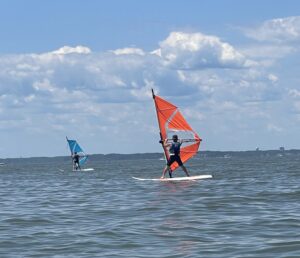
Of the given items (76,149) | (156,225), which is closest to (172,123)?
(156,225)

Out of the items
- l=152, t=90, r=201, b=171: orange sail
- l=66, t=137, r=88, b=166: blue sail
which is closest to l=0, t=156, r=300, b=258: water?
l=152, t=90, r=201, b=171: orange sail

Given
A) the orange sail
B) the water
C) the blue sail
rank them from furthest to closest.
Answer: the blue sail
the orange sail
the water

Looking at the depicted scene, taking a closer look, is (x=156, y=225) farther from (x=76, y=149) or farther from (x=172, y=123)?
(x=76, y=149)

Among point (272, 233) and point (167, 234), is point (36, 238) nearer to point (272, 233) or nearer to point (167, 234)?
point (167, 234)

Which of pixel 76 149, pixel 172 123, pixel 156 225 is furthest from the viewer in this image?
pixel 76 149

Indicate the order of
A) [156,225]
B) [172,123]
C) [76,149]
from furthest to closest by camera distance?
[76,149] → [172,123] → [156,225]

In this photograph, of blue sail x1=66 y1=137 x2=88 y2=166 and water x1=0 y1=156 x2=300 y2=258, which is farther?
blue sail x1=66 y1=137 x2=88 y2=166

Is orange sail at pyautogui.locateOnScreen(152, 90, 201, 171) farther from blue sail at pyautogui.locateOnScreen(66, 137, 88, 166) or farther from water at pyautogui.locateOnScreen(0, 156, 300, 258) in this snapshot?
blue sail at pyautogui.locateOnScreen(66, 137, 88, 166)

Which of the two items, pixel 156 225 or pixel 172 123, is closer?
pixel 156 225

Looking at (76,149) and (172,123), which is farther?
(76,149)

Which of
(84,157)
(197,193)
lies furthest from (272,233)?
(84,157)

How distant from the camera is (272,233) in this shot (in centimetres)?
1455

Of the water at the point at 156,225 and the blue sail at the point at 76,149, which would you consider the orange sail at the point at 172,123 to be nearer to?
the water at the point at 156,225

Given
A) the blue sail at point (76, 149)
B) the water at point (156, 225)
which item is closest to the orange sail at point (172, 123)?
the water at point (156, 225)
